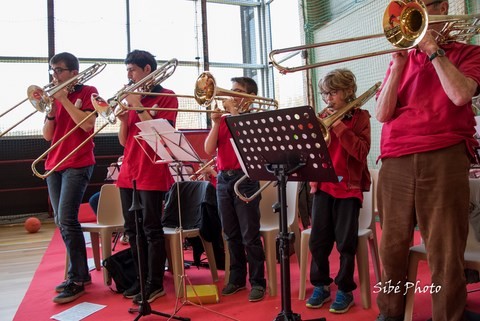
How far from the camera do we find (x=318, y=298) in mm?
2916

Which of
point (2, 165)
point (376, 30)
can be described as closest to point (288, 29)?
point (376, 30)

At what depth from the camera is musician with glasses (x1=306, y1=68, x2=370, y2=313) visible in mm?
2768

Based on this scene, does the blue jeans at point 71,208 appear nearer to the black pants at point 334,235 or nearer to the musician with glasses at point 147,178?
the musician with glasses at point 147,178

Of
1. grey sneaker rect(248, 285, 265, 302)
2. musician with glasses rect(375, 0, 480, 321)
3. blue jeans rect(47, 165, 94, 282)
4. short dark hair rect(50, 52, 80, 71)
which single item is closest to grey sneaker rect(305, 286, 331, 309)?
grey sneaker rect(248, 285, 265, 302)

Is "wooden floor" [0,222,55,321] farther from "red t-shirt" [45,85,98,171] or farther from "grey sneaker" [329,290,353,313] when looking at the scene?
"grey sneaker" [329,290,353,313]

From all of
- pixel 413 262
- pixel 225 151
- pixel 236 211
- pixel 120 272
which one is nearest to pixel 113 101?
pixel 225 151

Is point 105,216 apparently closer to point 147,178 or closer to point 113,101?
point 147,178

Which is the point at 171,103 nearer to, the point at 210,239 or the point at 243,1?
the point at 210,239

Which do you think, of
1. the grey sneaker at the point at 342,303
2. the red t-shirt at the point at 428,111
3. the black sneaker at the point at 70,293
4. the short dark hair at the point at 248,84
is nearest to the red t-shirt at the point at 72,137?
the black sneaker at the point at 70,293

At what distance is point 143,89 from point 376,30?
4.25 m

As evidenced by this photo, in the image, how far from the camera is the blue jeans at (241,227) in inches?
126

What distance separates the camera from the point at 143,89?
318 centimetres

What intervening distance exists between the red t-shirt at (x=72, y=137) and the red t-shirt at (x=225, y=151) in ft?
3.18

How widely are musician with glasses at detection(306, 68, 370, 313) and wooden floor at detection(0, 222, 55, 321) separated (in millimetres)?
2074
